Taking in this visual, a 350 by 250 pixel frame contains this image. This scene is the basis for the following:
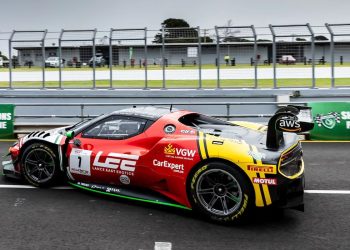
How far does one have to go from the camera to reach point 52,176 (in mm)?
6828

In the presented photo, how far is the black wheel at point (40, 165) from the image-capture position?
673 centimetres

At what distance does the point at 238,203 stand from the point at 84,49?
48.7ft

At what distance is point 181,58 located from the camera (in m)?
18.7

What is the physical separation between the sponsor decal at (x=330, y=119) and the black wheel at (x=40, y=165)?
7.83m

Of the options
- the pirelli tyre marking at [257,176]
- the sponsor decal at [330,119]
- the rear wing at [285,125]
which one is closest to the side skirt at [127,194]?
the pirelli tyre marking at [257,176]

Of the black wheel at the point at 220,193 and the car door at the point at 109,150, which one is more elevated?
the car door at the point at 109,150

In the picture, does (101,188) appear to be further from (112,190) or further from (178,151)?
(178,151)

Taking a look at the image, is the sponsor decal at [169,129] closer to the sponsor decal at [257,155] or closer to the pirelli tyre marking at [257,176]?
the pirelli tyre marking at [257,176]

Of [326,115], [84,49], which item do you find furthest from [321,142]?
[84,49]

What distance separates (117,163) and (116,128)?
54 centimetres

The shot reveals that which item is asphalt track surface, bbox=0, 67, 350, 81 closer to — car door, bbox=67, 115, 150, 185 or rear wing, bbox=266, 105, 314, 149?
car door, bbox=67, 115, 150, 185

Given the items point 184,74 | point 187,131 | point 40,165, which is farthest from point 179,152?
point 184,74

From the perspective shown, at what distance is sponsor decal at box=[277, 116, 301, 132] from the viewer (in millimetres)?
5397

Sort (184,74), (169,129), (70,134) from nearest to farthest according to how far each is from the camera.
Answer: (169,129), (70,134), (184,74)
